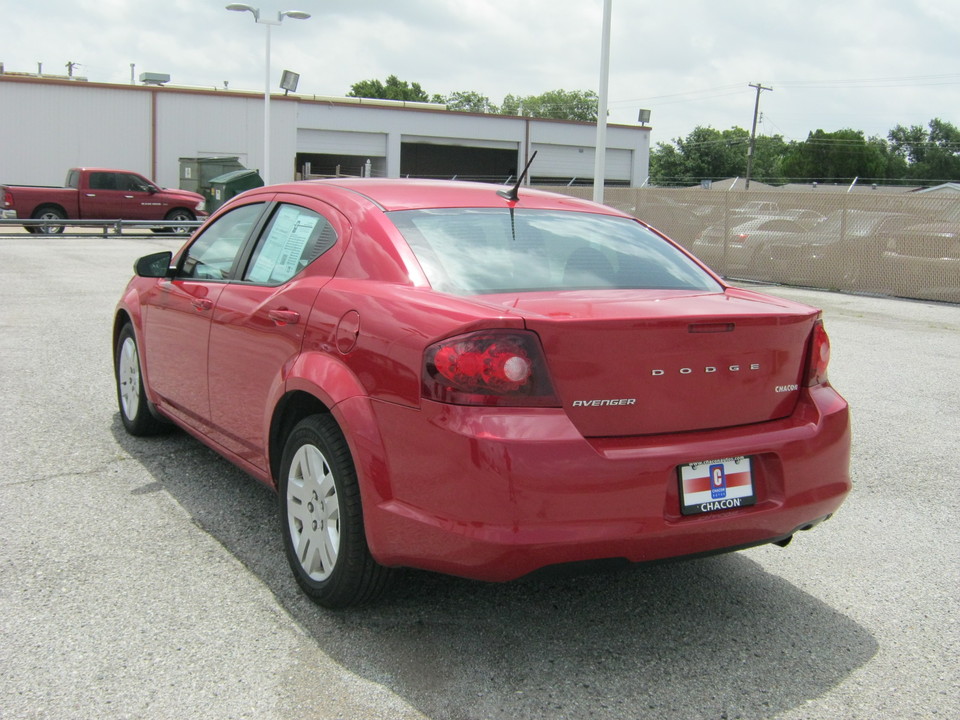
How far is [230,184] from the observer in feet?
101

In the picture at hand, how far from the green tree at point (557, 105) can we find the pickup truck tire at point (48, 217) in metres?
117

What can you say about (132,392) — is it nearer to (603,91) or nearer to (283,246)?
(283,246)

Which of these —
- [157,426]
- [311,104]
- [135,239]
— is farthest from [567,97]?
[157,426]

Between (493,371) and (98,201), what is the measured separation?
2785cm

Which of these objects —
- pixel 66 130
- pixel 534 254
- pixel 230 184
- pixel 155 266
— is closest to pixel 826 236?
pixel 155 266

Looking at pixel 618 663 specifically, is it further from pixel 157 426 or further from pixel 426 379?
pixel 157 426

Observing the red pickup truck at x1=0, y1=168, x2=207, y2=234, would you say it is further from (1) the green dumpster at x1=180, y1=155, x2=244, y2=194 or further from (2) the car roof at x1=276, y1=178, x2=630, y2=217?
(2) the car roof at x1=276, y1=178, x2=630, y2=217

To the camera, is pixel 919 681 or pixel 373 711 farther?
pixel 919 681

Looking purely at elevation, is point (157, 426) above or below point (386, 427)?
below

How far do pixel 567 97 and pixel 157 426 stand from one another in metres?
143

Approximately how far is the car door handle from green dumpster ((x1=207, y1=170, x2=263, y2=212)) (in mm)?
27575

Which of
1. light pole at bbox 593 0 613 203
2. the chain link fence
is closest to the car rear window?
the chain link fence

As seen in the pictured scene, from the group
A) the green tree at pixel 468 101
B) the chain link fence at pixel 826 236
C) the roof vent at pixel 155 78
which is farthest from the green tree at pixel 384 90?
the chain link fence at pixel 826 236

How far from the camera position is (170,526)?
4.39m
